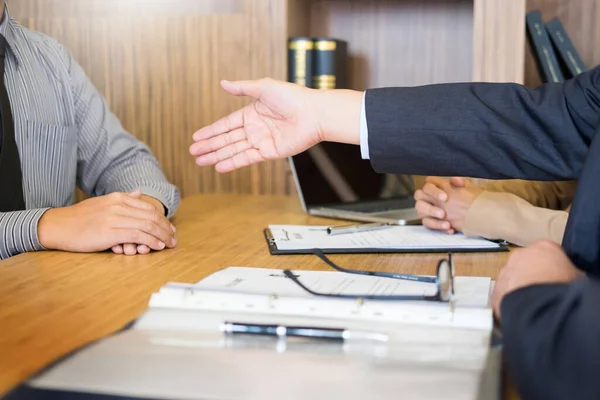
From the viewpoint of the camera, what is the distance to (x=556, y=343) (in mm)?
584

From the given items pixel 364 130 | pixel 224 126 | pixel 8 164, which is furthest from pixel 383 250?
pixel 8 164

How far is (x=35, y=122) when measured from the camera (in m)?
1.57

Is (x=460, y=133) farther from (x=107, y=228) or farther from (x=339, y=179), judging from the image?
(x=339, y=179)

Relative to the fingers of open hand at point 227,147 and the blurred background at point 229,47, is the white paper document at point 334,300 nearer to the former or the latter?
the fingers of open hand at point 227,147

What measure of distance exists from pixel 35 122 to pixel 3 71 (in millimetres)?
125

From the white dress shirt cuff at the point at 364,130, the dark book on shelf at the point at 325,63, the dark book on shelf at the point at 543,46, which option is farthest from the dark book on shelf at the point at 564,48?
the white dress shirt cuff at the point at 364,130

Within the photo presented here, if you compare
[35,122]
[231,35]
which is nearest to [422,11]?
[231,35]

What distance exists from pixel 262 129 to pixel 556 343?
0.66 meters

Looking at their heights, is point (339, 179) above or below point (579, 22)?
below

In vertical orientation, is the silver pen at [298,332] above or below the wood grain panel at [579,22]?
below

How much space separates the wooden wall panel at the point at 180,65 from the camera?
1929 millimetres

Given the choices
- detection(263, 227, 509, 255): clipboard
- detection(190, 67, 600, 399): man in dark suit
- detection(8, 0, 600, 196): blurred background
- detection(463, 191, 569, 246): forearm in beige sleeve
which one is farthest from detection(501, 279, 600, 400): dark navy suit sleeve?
detection(8, 0, 600, 196): blurred background

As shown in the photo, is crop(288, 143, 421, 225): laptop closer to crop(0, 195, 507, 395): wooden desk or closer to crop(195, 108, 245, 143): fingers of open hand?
crop(0, 195, 507, 395): wooden desk

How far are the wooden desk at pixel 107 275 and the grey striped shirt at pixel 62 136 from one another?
0.60 ft
